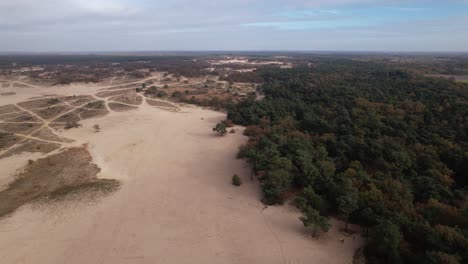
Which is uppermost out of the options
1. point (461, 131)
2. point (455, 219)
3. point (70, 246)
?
point (461, 131)

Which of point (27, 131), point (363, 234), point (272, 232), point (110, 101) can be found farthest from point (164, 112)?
point (363, 234)

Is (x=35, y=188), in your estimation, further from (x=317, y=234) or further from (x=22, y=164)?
(x=317, y=234)

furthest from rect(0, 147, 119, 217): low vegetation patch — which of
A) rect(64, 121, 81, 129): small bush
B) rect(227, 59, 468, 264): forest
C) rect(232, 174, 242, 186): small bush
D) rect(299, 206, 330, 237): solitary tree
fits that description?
rect(299, 206, 330, 237): solitary tree

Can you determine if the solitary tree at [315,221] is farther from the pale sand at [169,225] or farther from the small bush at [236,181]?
the small bush at [236,181]

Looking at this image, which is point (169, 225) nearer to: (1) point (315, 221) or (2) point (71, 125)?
(1) point (315, 221)

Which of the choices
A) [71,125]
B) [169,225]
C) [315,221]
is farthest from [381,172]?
[71,125]

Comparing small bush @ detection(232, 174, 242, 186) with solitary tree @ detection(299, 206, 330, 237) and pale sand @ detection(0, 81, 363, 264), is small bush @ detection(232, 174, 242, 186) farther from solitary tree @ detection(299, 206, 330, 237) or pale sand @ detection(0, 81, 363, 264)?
solitary tree @ detection(299, 206, 330, 237)
